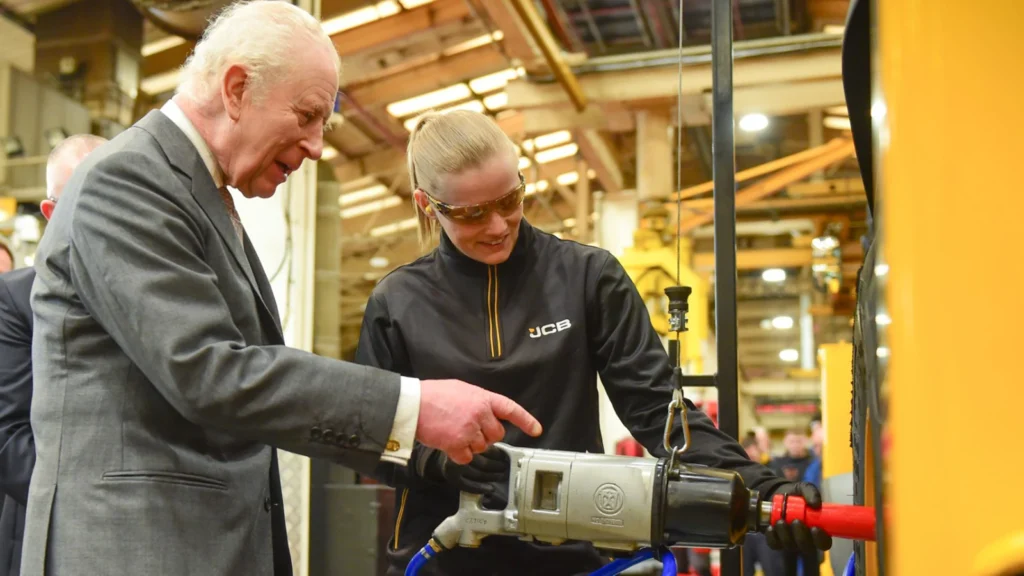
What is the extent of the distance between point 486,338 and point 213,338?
623 millimetres

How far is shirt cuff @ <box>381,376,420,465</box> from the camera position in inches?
55.6

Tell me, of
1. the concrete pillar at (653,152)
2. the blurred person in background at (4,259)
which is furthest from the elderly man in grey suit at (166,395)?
the concrete pillar at (653,152)

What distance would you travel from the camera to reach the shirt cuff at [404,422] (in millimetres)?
1413

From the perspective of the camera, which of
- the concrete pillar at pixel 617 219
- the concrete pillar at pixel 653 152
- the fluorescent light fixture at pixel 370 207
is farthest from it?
the fluorescent light fixture at pixel 370 207

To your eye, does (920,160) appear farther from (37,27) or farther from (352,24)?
(352,24)

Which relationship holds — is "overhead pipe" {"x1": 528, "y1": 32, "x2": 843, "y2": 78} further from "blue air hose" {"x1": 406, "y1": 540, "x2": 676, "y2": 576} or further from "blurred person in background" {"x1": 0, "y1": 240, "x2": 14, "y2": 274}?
"blue air hose" {"x1": 406, "y1": 540, "x2": 676, "y2": 576}

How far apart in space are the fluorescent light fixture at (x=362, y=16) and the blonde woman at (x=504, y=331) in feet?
24.0

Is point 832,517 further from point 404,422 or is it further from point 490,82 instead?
point 490,82

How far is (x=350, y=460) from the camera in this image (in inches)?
56.2

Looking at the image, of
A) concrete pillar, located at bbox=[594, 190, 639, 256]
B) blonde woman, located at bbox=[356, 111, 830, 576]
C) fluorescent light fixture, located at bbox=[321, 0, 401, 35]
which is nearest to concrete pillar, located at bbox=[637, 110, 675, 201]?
concrete pillar, located at bbox=[594, 190, 639, 256]

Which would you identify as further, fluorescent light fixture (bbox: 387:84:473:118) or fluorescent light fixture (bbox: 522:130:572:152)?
fluorescent light fixture (bbox: 522:130:572:152)

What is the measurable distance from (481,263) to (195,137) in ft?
1.94

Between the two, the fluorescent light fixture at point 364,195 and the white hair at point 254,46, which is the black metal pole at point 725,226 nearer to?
the white hair at point 254,46

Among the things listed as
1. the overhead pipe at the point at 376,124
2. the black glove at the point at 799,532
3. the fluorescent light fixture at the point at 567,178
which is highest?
the fluorescent light fixture at the point at 567,178
